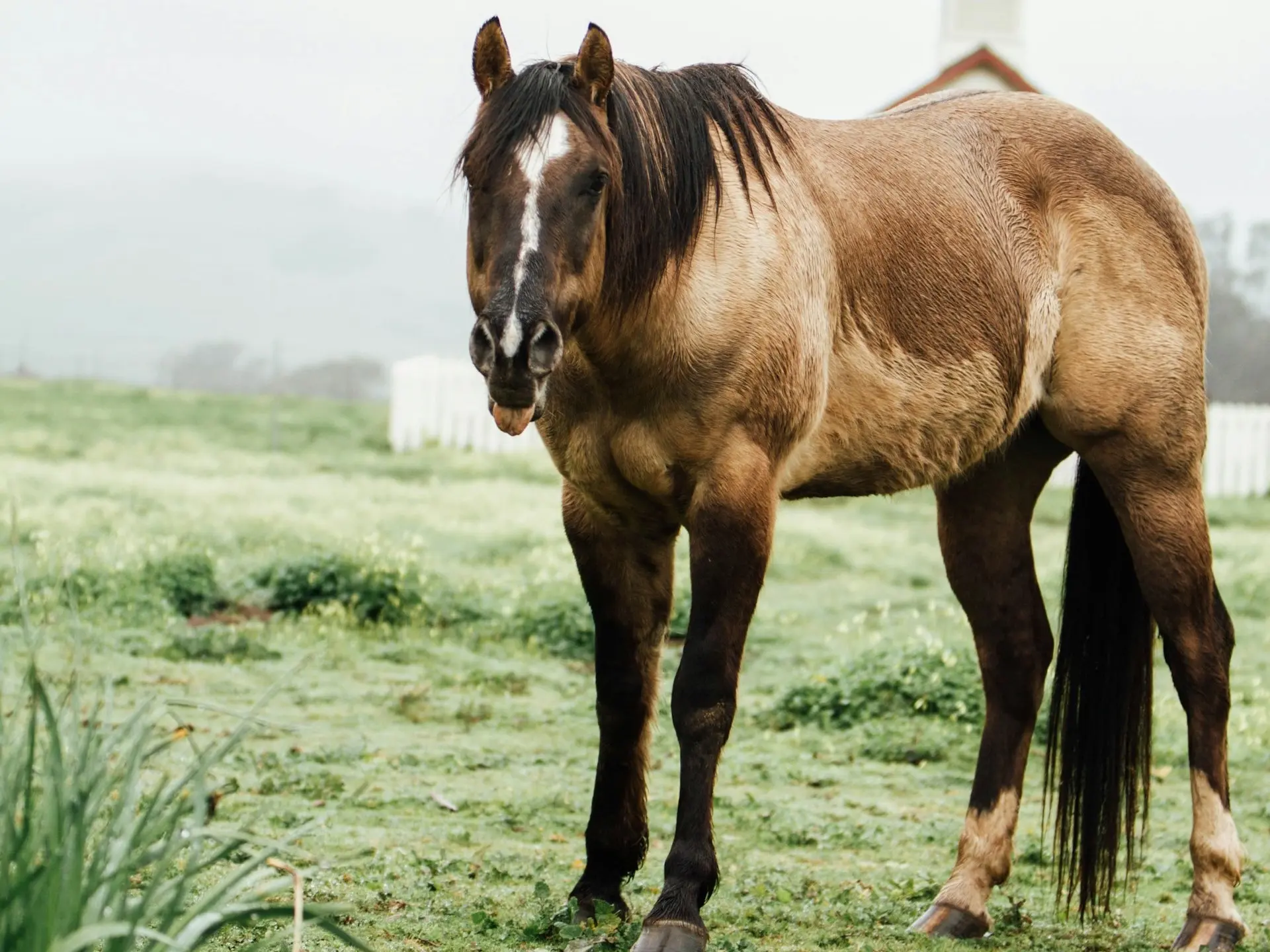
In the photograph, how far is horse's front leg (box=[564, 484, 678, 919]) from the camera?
14.6 ft

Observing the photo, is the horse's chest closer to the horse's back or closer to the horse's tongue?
the horse's back

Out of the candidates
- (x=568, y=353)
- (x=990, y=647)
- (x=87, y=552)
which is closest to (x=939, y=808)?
(x=990, y=647)

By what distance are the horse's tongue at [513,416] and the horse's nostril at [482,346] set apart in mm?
99

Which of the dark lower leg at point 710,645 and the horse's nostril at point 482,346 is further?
the dark lower leg at point 710,645

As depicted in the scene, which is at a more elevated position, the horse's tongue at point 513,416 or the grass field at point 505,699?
the horse's tongue at point 513,416

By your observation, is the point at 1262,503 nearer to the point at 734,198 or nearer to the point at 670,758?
the point at 670,758

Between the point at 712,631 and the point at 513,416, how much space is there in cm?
96

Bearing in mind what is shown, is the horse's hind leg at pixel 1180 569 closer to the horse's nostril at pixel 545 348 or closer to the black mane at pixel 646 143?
the black mane at pixel 646 143

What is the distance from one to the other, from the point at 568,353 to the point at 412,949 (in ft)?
5.49

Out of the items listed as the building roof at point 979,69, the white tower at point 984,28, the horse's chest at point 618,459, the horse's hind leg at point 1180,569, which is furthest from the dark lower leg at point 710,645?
the white tower at point 984,28

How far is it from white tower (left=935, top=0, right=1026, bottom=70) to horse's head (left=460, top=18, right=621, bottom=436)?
2219cm

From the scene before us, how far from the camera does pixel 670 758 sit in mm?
7543

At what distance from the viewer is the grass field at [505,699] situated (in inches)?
191

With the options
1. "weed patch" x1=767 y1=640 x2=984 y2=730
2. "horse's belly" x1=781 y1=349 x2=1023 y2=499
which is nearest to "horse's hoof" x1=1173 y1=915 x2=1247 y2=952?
"horse's belly" x1=781 y1=349 x2=1023 y2=499
